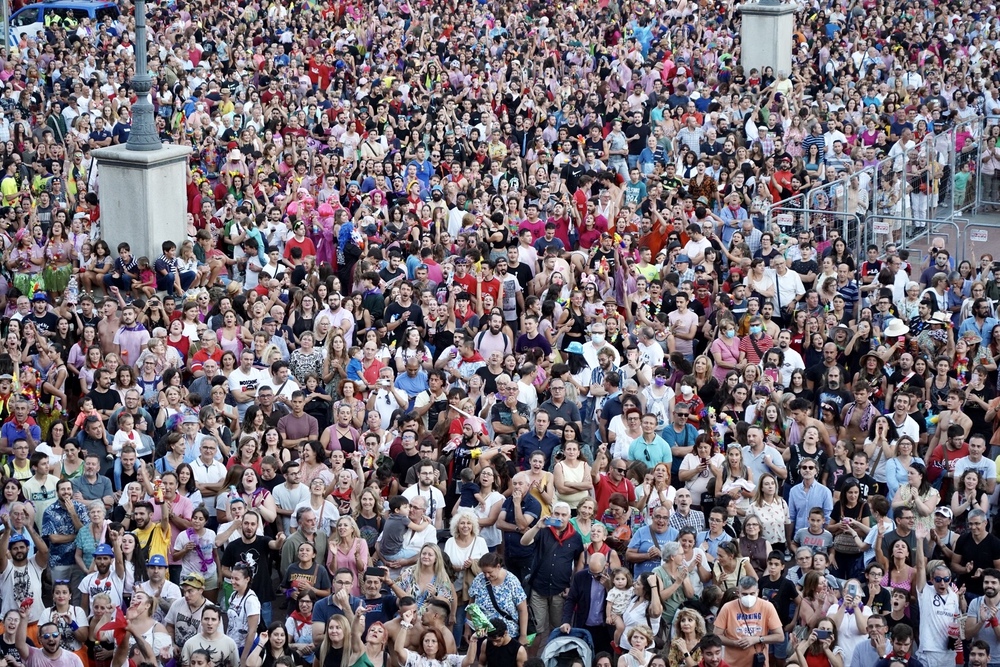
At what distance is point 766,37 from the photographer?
26.8 metres

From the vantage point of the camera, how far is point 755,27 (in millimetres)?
26750

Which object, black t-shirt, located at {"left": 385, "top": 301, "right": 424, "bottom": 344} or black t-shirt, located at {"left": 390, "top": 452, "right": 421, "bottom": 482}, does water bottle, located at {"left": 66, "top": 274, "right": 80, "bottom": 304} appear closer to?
black t-shirt, located at {"left": 385, "top": 301, "right": 424, "bottom": 344}

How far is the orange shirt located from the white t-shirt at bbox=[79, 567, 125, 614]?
4.22 meters

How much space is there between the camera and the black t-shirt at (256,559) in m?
12.0

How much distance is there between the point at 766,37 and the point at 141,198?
12.4 m

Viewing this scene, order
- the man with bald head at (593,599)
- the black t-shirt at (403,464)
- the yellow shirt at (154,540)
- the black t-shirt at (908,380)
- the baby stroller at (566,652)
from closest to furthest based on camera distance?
1. the baby stroller at (566,652)
2. the man with bald head at (593,599)
3. the yellow shirt at (154,540)
4. the black t-shirt at (403,464)
5. the black t-shirt at (908,380)

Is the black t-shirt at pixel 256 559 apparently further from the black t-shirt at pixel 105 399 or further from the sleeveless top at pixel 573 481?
the black t-shirt at pixel 105 399

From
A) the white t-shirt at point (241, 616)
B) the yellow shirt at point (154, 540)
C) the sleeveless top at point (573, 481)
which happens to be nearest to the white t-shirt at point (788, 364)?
the sleeveless top at point (573, 481)

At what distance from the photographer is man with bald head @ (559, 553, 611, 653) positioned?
11.6 meters

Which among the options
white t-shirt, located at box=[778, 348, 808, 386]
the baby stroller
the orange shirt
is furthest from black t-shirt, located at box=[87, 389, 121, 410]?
the orange shirt

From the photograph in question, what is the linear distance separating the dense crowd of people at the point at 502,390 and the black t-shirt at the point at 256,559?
2cm

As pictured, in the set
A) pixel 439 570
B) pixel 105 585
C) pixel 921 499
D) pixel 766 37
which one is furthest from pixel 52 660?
pixel 766 37

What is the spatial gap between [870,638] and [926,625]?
0.62m

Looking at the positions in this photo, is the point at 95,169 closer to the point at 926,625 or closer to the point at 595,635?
the point at 595,635
